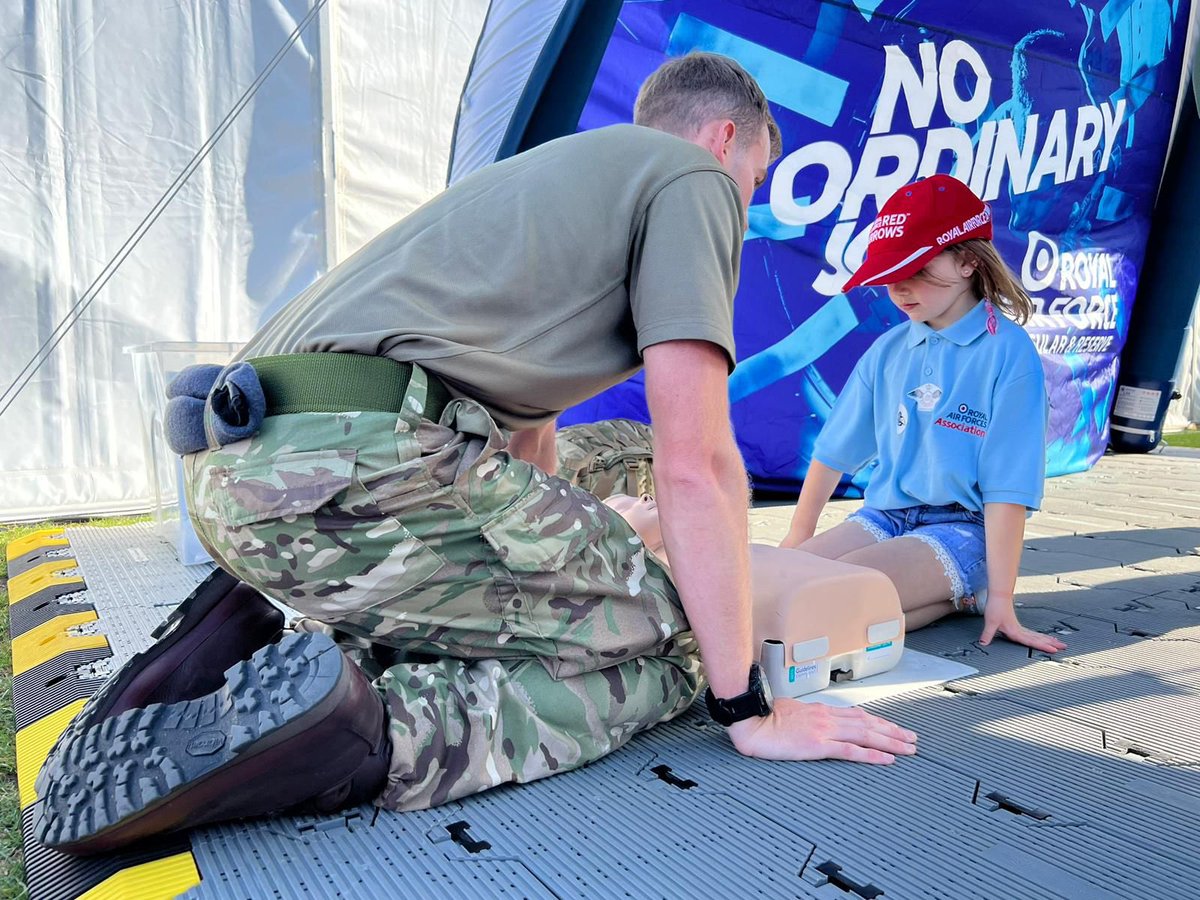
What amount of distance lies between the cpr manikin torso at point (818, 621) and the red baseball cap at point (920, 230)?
70cm

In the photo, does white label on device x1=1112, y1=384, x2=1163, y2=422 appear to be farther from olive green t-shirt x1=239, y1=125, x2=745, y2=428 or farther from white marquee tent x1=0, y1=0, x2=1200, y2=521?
olive green t-shirt x1=239, y1=125, x2=745, y2=428

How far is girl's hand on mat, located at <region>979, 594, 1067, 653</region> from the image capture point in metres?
1.72

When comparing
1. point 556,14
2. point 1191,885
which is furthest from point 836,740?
point 556,14

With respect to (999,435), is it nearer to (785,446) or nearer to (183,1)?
(785,446)

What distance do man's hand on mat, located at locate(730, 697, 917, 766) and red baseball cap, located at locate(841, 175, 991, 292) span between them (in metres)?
1.00

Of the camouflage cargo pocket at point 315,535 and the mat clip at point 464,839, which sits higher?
the camouflage cargo pocket at point 315,535

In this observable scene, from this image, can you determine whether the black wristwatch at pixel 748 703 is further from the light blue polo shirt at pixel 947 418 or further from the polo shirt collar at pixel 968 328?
the polo shirt collar at pixel 968 328

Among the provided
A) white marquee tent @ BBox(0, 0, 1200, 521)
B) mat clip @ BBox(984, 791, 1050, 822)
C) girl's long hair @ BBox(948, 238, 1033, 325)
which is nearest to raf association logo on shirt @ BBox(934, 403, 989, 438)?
girl's long hair @ BBox(948, 238, 1033, 325)

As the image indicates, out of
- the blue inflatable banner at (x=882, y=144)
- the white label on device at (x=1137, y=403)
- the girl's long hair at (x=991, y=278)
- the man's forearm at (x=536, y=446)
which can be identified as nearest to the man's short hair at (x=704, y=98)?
the man's forearm at (x=536, y=446)

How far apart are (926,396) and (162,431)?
194 cm

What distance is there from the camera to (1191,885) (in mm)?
929

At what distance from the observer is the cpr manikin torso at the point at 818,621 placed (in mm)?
1394

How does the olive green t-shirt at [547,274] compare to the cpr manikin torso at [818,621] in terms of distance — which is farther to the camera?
the cpr manikin torso at [818,621]

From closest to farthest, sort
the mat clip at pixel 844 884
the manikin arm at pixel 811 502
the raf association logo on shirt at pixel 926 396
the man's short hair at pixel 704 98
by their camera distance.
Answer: the mat clip at pixel 844 884 < the man's short hair at pixel 704 98 < the raf association logo on shirt at pixel 926 396 < the manikin arm at pixel 811 502
